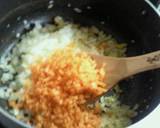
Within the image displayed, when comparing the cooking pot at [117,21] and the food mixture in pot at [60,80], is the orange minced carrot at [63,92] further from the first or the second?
the cooking pot at [117,21]

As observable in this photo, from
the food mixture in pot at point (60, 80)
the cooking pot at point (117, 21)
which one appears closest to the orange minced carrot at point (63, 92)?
the food mixture in pot at point (60, 80)

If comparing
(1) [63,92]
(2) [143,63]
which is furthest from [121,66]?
(1) [63,92]

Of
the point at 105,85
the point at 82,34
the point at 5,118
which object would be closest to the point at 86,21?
the point at 82,34

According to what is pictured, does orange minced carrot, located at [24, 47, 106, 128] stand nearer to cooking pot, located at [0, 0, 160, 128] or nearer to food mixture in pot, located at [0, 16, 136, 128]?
food mixture in pot, located at [0, 16, 136, 128]

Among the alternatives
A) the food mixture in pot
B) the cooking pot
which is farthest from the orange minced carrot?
the cooking pot

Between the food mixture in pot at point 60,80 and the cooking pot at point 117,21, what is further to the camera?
the cooking pot at point 117,21

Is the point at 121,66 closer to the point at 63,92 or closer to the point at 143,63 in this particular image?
the point at 143,63
